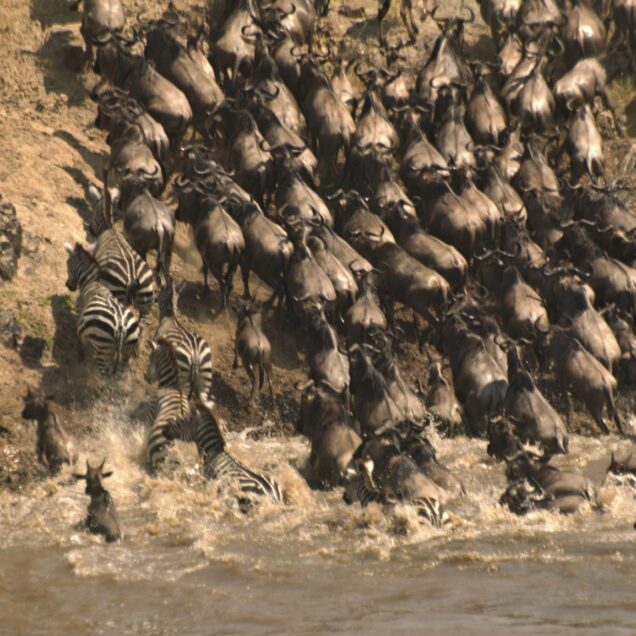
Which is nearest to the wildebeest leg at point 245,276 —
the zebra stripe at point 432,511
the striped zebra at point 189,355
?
the striped zebra at point 189,355

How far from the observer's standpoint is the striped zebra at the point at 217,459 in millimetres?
12633

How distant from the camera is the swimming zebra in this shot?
11906 millimetres

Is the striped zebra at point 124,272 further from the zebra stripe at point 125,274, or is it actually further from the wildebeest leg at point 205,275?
the wildebeest leg at point 205,275

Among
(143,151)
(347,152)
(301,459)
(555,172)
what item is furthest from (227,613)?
(555,172)

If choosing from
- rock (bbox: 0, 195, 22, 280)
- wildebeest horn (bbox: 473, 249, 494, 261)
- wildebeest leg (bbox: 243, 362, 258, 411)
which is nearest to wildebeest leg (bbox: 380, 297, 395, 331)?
wildebeest horn (bbox: 473, 249, 494, 261)

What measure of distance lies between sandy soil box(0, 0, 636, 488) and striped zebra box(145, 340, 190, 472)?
0.41 m

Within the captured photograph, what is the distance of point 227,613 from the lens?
32.6ft

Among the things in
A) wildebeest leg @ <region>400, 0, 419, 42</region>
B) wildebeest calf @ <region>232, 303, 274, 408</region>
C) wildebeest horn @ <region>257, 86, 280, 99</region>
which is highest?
wildebeest leg @ <region>400, 0, 419, 42</region>

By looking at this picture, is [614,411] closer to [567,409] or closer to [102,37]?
[567,409]

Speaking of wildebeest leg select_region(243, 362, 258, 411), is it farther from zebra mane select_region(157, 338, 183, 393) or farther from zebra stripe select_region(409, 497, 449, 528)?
zebra stripe select_region(409, 497, 449, 528)

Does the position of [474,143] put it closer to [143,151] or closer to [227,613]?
[143,151]

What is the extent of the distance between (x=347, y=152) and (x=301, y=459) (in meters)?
6.35

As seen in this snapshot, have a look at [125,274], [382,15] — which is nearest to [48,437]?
[125,274]

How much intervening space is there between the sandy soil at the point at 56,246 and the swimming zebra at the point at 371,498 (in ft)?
8.72
